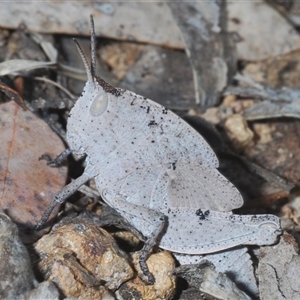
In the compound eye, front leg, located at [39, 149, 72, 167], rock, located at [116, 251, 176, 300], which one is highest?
the compound eye

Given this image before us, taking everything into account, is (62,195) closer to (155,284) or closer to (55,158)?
(55,158)

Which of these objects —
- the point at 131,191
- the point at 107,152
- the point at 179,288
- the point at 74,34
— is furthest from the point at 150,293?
the point at 74,34

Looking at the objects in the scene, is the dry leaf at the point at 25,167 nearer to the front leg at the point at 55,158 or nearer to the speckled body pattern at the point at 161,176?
the front leg at the point at 55,158

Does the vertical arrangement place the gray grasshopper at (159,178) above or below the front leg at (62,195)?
above

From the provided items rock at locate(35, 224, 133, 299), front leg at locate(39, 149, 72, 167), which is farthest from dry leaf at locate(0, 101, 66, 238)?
rock at locate(35, 224, 133, 299)

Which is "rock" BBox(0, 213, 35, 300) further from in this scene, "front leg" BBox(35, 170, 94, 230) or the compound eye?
the compound eye

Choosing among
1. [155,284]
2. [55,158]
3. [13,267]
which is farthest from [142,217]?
[13,267]

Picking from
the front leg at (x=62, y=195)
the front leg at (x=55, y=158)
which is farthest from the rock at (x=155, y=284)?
the front leg at (x=55, y=158)

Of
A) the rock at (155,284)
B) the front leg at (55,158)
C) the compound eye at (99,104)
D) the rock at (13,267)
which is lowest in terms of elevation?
the rock at (155,284)
